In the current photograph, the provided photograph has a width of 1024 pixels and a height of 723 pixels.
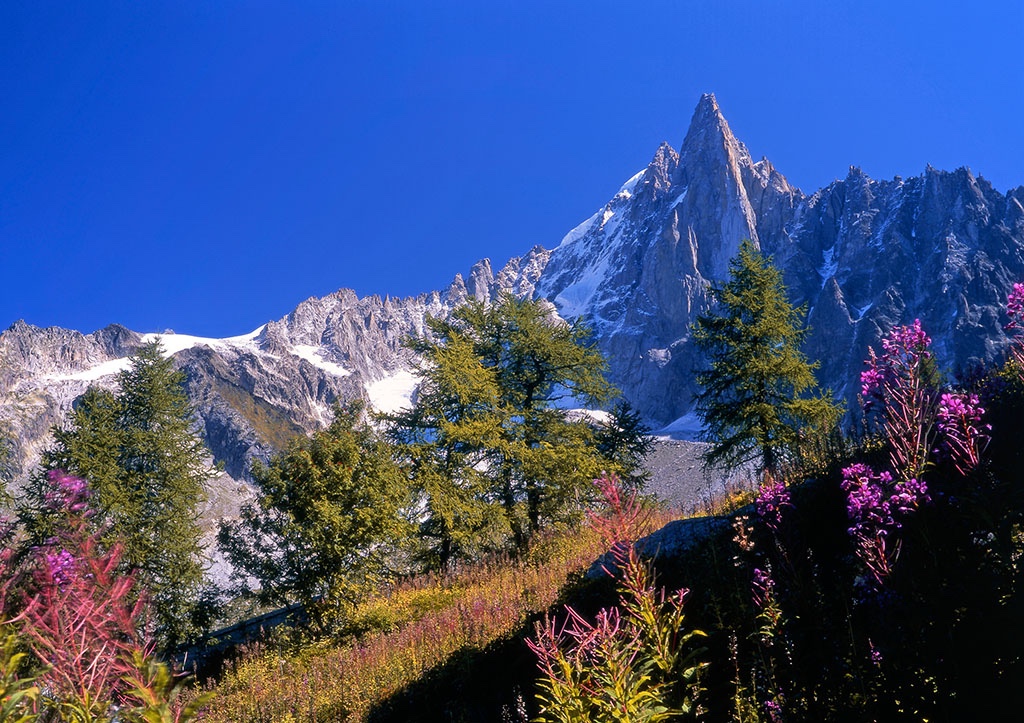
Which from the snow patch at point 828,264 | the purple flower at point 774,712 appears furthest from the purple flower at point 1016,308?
the snow patch at point 828,264

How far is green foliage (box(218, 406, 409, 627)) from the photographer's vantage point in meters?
12.3

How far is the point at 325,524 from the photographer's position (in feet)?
40.2

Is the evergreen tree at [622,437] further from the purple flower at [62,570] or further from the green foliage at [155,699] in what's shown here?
the green foliage at [155,699]

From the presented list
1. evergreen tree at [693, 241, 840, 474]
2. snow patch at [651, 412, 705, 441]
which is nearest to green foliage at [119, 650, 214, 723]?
evergreen tree at [693, 241, 840, 474]

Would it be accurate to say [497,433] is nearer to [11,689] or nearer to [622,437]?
[622,437]

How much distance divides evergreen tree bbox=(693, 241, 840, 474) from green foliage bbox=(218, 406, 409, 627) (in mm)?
11378

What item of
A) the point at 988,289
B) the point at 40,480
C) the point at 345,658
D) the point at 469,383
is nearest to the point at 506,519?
the point at 469,383

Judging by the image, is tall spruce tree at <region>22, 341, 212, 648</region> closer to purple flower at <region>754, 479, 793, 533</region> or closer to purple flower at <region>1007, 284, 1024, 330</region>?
purple flower at <region>754, 479, 793, 533</region>

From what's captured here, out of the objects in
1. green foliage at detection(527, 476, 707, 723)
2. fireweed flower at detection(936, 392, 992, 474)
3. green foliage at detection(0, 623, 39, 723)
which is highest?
fireweed flower at detection(936, 392, 992, 474)

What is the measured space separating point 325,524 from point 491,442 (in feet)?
18.7

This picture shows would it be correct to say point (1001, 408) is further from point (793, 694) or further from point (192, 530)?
point (192, 530)

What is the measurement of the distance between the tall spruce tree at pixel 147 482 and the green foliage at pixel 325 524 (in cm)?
678

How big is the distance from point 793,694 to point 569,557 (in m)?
8.58

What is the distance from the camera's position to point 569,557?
38.7 feet
